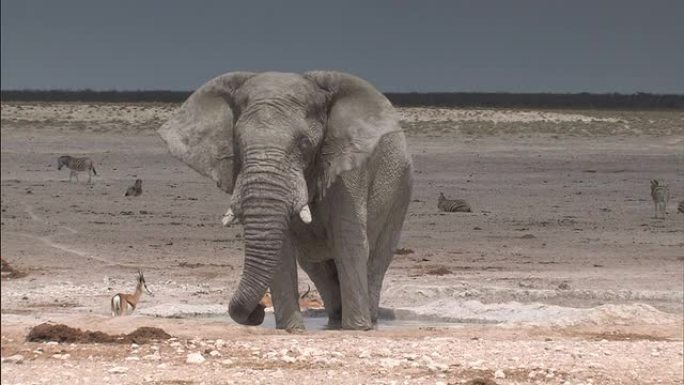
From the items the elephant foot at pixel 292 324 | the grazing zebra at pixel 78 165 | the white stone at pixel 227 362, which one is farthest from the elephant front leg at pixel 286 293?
the grazing zebra at pixel 78 165

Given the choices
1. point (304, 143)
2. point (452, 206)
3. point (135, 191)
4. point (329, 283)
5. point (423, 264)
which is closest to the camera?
point (304, 143)

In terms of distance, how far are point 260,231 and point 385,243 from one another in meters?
2.33

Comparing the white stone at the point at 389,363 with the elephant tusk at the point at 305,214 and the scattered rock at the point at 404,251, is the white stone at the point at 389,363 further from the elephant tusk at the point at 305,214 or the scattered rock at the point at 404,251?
the scattered rock at the point at 404,251

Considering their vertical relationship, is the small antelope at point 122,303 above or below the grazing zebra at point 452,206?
above

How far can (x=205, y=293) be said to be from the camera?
15.1 meters

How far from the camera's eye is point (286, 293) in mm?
11359

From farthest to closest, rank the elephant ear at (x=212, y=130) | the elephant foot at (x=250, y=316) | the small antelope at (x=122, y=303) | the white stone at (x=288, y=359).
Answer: the small antelope at (x=122, y=303) → the elephant ear at (x=212, y=130) → the elephant foot at (x=250, y=316) → the white stone at (x=288, y=359)

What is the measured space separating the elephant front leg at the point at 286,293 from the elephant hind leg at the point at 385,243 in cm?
116

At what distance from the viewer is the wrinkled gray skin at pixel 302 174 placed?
10781mm

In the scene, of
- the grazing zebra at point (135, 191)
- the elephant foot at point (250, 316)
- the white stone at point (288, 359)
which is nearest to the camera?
the white stone at point (288, 359)

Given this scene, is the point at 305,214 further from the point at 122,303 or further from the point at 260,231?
the point at 122,303

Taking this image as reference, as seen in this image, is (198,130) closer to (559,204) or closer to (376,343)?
(376,343)

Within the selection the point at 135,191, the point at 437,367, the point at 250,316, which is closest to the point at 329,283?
the point at 250,316

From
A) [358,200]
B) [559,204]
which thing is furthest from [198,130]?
[559,204]
